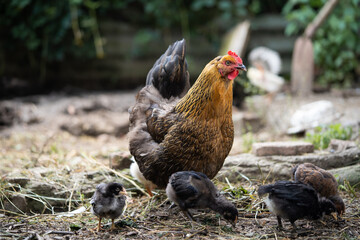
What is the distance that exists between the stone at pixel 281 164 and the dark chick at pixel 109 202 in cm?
141

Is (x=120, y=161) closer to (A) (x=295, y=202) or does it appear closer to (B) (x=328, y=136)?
(A) (x=295, y=202)

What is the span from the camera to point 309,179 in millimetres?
3316

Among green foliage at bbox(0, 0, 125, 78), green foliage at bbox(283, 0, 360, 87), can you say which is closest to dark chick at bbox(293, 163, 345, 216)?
green foliage at bbox(283, 0, 360, 87)

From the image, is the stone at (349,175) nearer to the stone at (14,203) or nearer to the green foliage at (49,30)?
the stone at (14,203)

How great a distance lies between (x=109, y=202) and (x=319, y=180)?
5.65 feet

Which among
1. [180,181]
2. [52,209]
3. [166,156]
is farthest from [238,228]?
[52,209]

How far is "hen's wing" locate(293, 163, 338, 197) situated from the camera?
327 centimetres

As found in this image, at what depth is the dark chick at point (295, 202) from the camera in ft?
10.0

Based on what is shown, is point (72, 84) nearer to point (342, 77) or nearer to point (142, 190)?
point (142, 190)

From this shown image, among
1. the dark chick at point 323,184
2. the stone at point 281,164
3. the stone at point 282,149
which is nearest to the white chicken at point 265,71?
the stone at point 282,149

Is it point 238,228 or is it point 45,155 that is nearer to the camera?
point 238,228

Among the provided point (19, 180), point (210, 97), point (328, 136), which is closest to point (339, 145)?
point (328, 136)

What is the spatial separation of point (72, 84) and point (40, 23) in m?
1.52

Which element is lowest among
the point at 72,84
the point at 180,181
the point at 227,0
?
the point at 180,181
